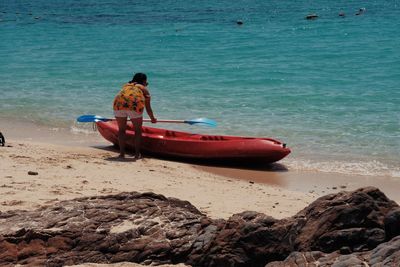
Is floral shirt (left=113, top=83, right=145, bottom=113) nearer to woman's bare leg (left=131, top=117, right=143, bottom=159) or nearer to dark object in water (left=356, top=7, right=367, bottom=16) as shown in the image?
woman's bare leg (left=131, top=117, right=143, bottom=159)

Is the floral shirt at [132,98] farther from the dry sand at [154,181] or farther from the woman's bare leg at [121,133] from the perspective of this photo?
the dry sand at [154,181]

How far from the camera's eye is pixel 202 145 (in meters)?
11.8

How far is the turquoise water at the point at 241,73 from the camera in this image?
45.4ft

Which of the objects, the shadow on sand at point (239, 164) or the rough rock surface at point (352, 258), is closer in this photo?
the rough rock surface at point (352, 258)

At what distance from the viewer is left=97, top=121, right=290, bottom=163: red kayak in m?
11.4

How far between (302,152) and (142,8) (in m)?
34.6

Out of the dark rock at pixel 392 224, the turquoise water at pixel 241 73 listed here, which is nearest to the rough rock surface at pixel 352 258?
the dark rock at pixel 392 224

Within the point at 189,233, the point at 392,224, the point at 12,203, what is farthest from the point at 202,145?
the point at 392,224

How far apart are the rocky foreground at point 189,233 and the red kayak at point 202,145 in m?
5.04

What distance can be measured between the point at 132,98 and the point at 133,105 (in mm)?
104

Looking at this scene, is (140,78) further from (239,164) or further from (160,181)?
(160,181)

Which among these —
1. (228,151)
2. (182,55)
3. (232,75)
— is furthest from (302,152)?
(182,55)

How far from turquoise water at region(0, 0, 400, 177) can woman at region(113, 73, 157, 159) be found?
2.19 metres

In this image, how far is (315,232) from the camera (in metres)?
5.34
